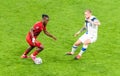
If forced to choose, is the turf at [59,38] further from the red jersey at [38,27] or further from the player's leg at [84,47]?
the red jersey at [38,27]

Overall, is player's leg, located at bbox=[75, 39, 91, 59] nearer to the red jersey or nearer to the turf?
the turf

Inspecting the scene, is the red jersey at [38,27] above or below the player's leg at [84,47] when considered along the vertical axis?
above

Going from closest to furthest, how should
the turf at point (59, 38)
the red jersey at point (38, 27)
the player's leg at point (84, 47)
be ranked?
the red jersey at point (38, 27) → the turf at point (59, 38) → the player's leg at point (84, 47)

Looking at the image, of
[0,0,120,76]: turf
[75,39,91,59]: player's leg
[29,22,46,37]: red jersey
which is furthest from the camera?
[75,39,91,59]: player's leg

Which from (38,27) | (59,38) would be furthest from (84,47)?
(59,38)

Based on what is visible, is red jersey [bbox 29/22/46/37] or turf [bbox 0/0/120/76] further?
turf [bbox 0/0/120/76]

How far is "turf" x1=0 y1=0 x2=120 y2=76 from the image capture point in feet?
47.1

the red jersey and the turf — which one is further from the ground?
the red jersey

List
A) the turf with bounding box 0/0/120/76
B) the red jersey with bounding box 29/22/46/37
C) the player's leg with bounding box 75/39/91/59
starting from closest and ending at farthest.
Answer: the red jersey with bounding box 29/22/46/37
the turf with bounding box 0/0/120/76
the player's leg with bounding box 75/39/91/59

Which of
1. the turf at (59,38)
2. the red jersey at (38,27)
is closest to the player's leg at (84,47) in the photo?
the turf at (59,38)

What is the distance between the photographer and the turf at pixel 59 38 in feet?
47.1

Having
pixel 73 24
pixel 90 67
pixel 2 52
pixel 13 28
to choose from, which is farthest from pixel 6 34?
pixel 90 67

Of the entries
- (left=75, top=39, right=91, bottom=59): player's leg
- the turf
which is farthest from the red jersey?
(left=75, top=39, right=91, bottom=59): player's leg

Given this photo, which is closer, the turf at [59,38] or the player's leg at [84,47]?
the turf at [59,38]
